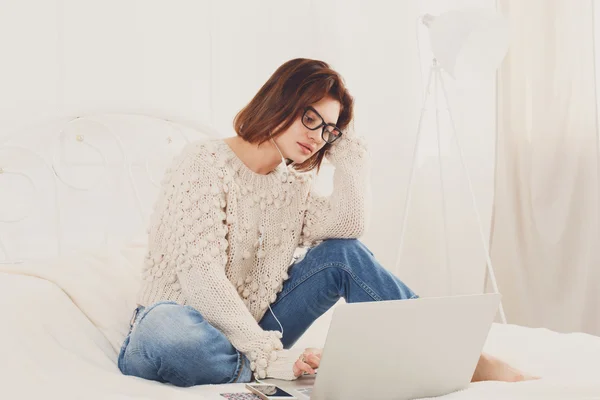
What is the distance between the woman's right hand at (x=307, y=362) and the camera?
4.12ft

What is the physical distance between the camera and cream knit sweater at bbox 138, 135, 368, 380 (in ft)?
4.60

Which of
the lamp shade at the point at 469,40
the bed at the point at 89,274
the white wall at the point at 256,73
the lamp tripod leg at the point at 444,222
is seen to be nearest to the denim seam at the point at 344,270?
the bed at the point at 89,274

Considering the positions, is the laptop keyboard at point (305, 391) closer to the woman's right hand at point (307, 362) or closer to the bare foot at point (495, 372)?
the woman's right hand at point (307, 362)

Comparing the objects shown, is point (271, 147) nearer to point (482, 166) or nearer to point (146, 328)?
point (146, 328)

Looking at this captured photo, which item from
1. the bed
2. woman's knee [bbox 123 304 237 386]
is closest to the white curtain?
the bed

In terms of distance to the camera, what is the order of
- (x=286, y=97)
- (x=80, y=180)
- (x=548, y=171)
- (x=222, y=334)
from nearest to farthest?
1. (x=222, y=334)
2. (x=286, y=97)
3. (x=80, y=180)
4. (x=548, y=171)

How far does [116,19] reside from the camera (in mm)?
2125

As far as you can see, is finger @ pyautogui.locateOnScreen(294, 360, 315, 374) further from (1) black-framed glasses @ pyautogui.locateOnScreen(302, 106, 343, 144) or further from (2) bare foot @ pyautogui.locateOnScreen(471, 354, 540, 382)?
(1) black-framed glasses @ pyautogui.locateOnScreen(302, 106, 343, 144)

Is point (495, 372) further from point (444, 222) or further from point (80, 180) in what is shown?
point (444, 222)

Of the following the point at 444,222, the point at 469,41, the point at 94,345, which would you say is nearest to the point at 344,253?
the point at 94,345

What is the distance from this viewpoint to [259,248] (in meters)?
1.64

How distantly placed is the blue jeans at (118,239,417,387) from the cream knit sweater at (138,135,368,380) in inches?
1.5

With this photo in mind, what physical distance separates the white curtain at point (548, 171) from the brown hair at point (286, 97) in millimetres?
1083

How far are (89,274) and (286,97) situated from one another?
2.01 ft
